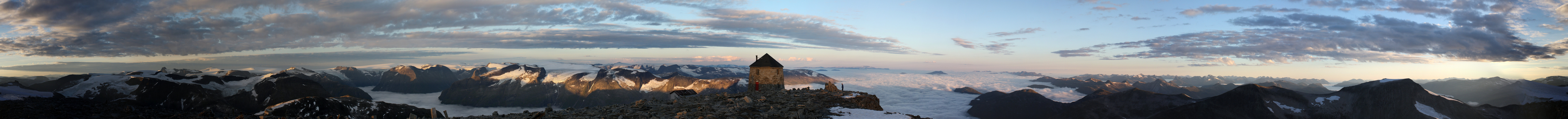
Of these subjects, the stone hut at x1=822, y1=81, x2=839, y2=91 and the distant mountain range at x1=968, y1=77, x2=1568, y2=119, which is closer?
the distant mountain range at x1=968, y1=77, x2=1568, y2=119

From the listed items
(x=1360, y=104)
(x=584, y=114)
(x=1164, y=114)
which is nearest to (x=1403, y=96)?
(x=1360, y=104)

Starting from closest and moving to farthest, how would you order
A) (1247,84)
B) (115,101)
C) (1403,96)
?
(1403,96), (1247,84), (115,101)

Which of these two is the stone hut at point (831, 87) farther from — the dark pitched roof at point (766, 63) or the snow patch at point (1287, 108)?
the snow patch at point (1287, 108)

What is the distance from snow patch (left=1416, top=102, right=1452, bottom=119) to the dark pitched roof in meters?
51.2

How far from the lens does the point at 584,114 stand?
2825 centimetres

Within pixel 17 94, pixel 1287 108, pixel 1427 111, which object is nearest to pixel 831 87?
pixel 1287 108

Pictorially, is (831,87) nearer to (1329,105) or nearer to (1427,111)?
(1329,105)

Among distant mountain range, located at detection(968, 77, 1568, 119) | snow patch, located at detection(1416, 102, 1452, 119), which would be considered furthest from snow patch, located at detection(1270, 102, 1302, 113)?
snow patch, located at detection(1416, 102, 1452, 119)

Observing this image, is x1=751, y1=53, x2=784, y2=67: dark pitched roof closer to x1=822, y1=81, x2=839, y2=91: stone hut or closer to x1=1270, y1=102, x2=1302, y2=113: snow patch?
A: x1=822, y1=81, x2=839, y2=91: stone hut

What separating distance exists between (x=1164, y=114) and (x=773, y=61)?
169 feet

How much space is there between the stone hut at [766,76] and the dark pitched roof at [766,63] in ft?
0.07

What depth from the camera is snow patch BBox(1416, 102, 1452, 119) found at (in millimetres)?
42844

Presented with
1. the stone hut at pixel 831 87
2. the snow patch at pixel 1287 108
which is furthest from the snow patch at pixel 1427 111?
the stone hut at pixel 831 87

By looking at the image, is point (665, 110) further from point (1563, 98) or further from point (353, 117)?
point (353, 117)
